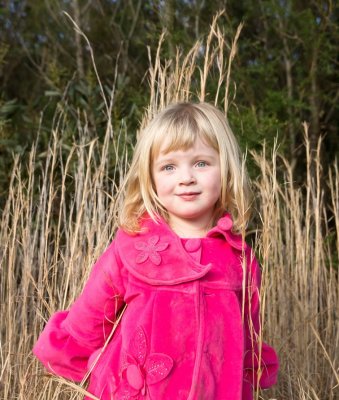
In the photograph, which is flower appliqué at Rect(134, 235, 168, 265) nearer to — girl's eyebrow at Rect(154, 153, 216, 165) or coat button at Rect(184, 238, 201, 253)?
coat button at Rect(184, 238, 201, 253)

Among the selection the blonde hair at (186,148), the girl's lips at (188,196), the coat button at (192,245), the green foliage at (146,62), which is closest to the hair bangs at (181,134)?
the blonde hair at (186,148)

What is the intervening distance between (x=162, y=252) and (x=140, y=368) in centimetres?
26

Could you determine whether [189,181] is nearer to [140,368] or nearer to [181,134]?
[181,134]

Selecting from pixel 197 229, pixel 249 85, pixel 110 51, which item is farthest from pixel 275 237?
pixel 110 51

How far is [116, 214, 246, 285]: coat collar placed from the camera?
68.3 inches

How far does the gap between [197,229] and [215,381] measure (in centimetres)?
36

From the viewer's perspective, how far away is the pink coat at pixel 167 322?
169cm

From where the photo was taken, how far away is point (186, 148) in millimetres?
1785

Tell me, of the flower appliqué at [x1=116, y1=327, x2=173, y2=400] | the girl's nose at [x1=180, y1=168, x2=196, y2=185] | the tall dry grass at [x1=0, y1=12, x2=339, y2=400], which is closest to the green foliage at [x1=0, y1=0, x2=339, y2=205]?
the tall dry grass at [x1=0, y1=12, x2=339, y2=400]

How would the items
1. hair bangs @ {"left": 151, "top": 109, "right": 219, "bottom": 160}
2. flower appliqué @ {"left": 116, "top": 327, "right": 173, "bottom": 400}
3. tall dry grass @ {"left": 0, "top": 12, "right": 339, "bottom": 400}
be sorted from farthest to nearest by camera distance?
1. tall dry grass @ {"left": 0, "top": 12, "right": 339, "bottom": 400}
2. hair bangs @ {"left": 151, "top": 109, "right": 219, "bottom": 160}
3. flower appliqué @ {"left": 116, "top": 327, "right": 173, "bottom": 400}

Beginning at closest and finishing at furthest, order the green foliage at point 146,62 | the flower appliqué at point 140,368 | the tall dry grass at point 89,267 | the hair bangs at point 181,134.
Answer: the flower appliqué at point 140,368, the hair bangs at point 181,134, the tall dry grass at point 89,267, the green foliage at point 146,62

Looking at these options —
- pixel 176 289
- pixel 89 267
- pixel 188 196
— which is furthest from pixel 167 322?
pixel 89 267

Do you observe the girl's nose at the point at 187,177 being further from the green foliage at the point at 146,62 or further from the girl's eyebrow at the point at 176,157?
the green foliage at the point at 146,62

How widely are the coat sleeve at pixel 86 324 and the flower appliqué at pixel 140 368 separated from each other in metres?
0.14
